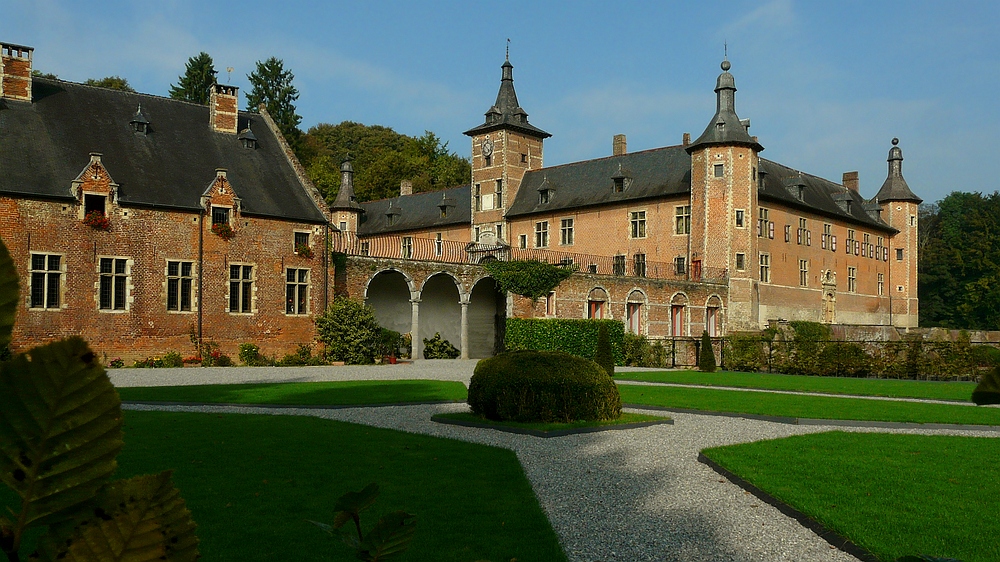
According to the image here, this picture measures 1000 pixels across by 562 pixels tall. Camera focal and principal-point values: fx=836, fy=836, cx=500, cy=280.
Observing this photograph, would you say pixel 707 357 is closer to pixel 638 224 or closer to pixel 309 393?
pixel 638 224

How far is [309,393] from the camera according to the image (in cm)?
1712

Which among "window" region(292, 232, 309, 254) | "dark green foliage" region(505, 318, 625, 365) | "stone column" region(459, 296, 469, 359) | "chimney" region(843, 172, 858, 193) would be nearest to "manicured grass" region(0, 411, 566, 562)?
"window" region(292, 232, 309, 254)

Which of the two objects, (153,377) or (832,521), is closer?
(832,521)

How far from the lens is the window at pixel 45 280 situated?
24.2m

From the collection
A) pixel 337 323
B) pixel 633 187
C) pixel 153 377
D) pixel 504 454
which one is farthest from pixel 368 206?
pixel 504 454

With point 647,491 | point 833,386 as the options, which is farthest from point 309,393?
point 833,386

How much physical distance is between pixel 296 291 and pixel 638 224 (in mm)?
21631

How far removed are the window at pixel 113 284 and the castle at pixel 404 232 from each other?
0.20 feet

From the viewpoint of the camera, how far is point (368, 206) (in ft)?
192

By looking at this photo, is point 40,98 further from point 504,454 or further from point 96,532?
point 96,532

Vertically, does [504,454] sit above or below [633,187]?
below

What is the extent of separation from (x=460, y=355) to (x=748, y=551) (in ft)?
103

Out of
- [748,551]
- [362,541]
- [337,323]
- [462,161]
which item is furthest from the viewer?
[462,161]

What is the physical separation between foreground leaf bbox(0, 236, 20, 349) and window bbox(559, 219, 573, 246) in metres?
47.0
